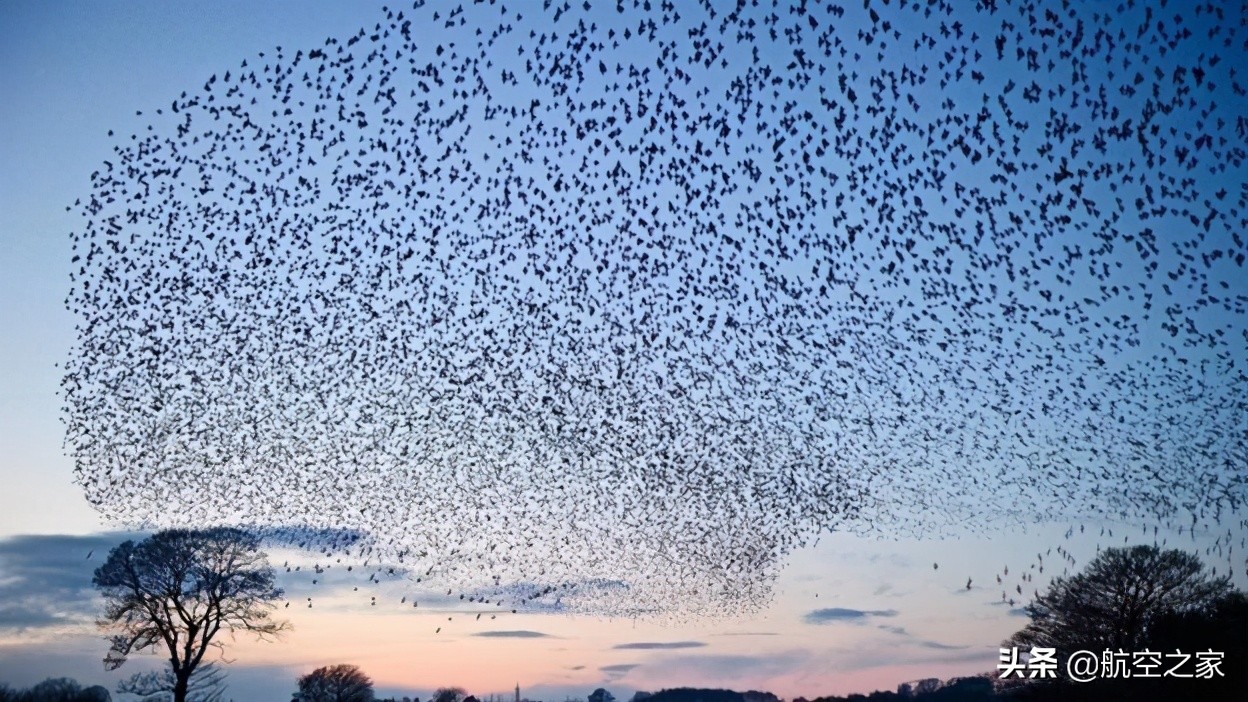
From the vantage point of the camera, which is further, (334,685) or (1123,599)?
(334,685)

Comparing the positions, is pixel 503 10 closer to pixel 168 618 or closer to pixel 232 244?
pixel 232 244

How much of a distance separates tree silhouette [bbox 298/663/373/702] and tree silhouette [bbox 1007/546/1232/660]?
48.2m

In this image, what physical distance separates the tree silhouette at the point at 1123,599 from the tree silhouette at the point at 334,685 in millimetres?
48224

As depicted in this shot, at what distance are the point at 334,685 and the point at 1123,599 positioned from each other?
53928 millimetres

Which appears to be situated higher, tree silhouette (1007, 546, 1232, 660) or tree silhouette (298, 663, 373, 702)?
tree silhouette (1007, 546, 1232, 660)

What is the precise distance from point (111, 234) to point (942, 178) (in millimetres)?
19159

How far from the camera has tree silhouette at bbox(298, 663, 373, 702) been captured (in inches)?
2864

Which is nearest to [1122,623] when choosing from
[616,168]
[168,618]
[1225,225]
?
[1225,225]

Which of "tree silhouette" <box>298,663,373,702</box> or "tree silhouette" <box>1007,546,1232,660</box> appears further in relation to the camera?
"tree silhouette" <box>298,663,373,702</box>

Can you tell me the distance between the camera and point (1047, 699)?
4781 cm

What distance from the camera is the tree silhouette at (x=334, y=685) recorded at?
72.8m

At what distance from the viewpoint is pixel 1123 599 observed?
157 feet

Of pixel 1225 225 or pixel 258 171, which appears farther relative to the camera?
pixel 258 171

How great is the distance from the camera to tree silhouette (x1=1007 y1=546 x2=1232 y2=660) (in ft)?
154
